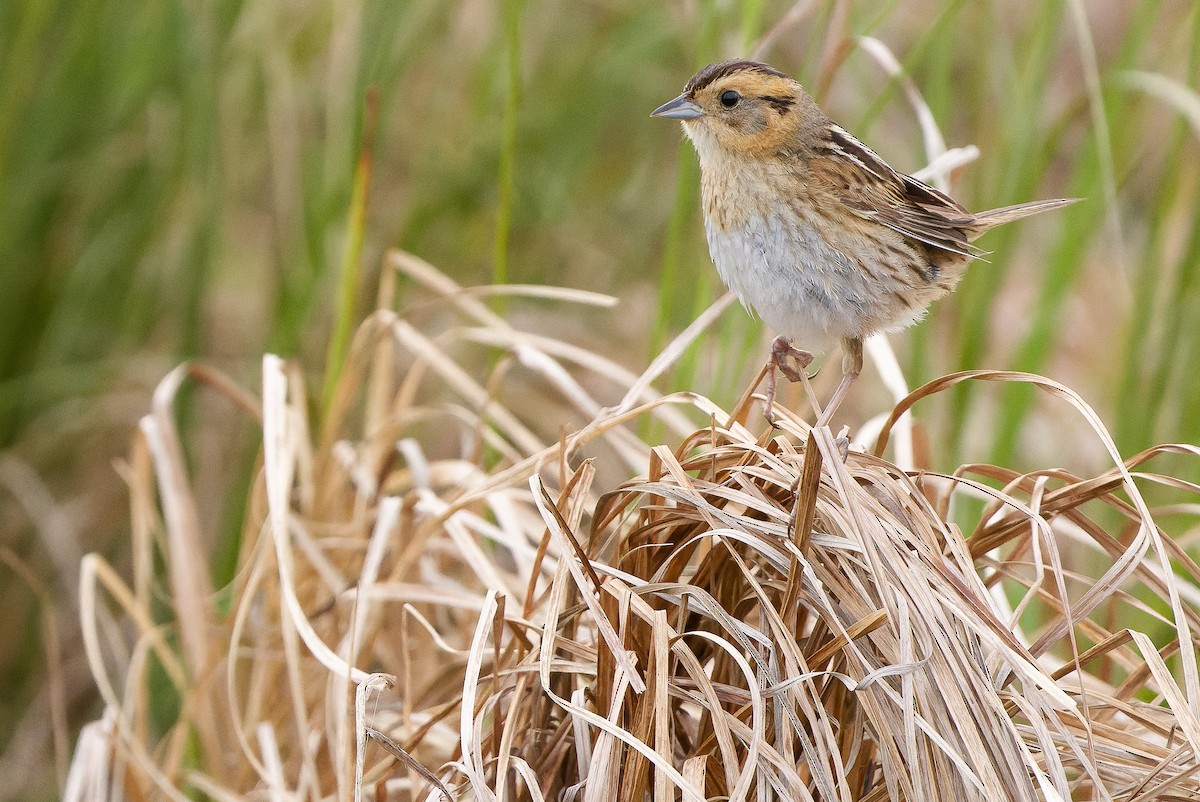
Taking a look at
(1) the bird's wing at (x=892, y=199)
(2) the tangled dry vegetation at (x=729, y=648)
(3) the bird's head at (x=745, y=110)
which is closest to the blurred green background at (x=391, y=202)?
(3) the bird's head at (x=745, y=110)

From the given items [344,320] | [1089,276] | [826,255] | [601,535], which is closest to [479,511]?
[344,320]

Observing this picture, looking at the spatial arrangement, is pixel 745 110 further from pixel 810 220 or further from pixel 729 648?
pixel 729 648

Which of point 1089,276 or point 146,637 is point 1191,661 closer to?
point 146,637

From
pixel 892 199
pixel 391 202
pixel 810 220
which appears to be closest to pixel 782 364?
pixel 810 220

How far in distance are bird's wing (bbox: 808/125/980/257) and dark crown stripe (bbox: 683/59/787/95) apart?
6.6 inches

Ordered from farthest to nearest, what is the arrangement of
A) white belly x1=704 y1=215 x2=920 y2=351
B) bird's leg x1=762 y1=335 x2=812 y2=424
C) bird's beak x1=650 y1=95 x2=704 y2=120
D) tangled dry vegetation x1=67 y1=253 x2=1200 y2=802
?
bird's beak x1=650 y1=95 x2=704 y2=120, white belly x1=704 y1=215 x2=920 y2=351, bird's leg x1=762 y1=335 x2=812 y2=424, tangled dry vegetation x1=67 y1=253 x2=1200 y2=802

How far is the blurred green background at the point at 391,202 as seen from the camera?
263 centimetres

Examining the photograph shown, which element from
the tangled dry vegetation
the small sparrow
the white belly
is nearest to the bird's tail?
the small sparrow

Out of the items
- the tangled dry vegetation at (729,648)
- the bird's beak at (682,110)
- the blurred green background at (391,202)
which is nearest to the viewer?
the tangled dry vegetation at (729,648)

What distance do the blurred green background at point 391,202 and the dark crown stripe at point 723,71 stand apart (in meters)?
0.09

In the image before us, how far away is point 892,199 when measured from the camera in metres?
2.25

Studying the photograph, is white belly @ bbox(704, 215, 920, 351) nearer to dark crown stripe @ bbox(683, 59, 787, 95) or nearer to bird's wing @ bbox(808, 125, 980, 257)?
bird's wing @ bbox(808, 125, 980, 257)

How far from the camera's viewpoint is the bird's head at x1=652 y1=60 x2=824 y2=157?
2273 mm

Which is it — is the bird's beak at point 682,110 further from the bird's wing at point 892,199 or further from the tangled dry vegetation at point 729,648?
the tangled dry vegetation at point 729,648
